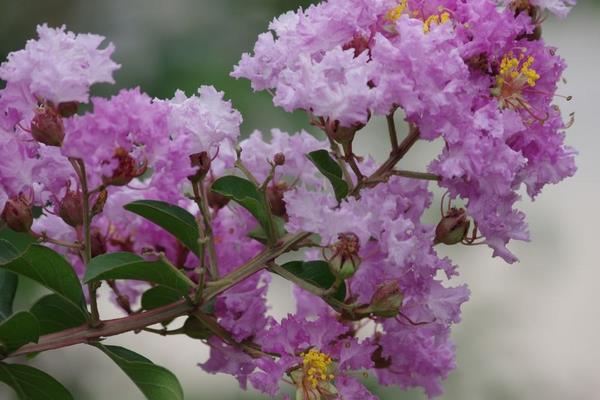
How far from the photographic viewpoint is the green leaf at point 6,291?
107 centimetres

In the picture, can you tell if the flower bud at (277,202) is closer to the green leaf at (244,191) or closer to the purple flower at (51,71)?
the green leaf at (244,191)

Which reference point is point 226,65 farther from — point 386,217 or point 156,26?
point 386,217

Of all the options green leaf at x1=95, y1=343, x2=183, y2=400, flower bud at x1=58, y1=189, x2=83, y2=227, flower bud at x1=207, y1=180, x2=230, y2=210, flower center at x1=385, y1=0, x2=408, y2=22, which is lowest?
green leaf at x1=95, y1=343, x2=183, y2=400

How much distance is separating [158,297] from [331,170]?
20 centimetres

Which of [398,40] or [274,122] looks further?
[274,122]

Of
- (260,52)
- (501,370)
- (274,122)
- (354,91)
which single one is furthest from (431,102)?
(501,370)

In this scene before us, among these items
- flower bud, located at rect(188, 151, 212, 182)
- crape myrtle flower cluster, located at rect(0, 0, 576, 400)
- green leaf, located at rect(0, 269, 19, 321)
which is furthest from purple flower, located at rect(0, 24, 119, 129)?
green leaf, located at rect(0, 269, 19, 321)

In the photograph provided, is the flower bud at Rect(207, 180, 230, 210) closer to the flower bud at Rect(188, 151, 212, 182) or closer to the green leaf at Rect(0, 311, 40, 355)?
the flower bud at Rect(188, 151, 212, 182)

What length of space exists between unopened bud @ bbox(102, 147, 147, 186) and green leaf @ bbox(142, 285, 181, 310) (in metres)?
0.16

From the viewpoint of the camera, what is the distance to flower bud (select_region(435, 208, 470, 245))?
1023 millimetres

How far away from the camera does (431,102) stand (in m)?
0.92

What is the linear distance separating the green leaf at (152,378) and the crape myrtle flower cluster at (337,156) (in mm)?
49

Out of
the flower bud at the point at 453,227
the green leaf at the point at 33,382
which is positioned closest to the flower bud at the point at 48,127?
the green leaf at the point at 33,382

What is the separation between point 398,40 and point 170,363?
216cm
